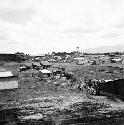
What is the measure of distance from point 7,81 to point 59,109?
52.7 ft

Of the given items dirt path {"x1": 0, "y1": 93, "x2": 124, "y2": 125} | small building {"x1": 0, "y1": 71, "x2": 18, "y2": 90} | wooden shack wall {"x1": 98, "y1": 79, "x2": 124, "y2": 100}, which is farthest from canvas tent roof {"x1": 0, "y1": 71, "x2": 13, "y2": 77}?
wooden shack wall {"x1": 98, "y1": 79, "x2": 124, "y2": 100}

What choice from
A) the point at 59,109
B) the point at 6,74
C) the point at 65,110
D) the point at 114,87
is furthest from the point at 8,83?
the point at 114,87

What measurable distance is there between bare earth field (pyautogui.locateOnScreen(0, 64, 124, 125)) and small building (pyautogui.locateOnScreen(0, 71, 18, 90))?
2.73 m

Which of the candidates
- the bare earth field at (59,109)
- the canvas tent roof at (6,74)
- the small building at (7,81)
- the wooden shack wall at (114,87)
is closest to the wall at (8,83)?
the small building at (7,81)

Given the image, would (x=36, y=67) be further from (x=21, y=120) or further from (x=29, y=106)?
(x=21, y=120)

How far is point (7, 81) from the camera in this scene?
39.2m

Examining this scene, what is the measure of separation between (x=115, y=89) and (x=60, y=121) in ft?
39.3

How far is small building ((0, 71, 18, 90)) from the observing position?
39.1 metres

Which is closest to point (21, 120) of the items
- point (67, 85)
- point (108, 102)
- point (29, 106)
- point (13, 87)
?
point (29, 106)

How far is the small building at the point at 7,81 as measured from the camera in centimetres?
3906

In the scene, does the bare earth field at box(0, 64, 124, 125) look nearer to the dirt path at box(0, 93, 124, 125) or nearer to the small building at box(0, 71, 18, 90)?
the dirt path at box(0, 93, 124, 125)

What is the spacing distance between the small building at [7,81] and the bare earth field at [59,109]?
8.95 ft

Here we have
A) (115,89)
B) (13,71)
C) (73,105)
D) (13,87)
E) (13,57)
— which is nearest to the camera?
(73,105)

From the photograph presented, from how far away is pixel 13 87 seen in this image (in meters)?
40.2
